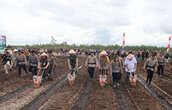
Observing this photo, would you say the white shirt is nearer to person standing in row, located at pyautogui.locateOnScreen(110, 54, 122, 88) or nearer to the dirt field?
person standing in row, located at pyautogui.locateOnScreen(110, 54, 122, 88)

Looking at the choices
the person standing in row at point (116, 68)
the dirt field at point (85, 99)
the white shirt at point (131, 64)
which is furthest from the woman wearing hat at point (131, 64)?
the dirt field at point (85, 99)

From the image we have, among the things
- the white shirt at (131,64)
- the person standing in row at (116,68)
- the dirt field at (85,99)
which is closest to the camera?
the dirt field at (85,99)

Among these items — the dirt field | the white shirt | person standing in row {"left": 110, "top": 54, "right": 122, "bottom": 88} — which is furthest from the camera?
the white shirt

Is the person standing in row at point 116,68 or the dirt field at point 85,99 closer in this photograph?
the dirt field at point 85,99

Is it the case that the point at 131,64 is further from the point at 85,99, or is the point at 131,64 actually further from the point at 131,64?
the point at 85,99

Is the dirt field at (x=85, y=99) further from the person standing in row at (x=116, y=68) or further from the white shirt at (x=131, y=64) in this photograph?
the white shirt at (x=131, y=64)

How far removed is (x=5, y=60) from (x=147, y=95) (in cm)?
1013

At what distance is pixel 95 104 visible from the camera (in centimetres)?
561

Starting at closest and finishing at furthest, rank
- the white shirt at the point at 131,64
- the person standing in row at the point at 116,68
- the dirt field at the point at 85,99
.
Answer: the dirt field at the point at 85,99, the person standing in row at the point at 116,68, the white shirt at the point at 131,64

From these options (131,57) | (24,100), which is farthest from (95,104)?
(131,57)

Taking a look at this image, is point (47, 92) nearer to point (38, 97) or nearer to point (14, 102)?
point (38, 97)

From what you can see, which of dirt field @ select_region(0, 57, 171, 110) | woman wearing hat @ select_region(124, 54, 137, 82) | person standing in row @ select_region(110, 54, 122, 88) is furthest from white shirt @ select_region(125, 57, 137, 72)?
dirt field @ select_region(0, 57, 171, 110)

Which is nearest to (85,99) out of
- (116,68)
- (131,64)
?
(116,68)

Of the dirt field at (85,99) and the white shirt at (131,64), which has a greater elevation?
the white shirt at (131,64)
